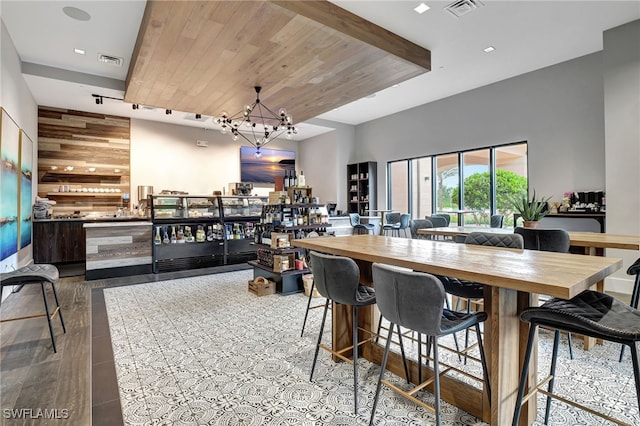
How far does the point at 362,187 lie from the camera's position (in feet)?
31.6

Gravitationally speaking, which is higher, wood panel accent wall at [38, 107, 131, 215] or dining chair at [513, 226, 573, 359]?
wood panel accent wall at [38, 107, 131, 215]

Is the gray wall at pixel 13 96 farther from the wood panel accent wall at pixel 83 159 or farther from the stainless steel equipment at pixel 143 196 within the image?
the stainless steel equipment at pixel 143 196

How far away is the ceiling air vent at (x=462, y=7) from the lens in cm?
383

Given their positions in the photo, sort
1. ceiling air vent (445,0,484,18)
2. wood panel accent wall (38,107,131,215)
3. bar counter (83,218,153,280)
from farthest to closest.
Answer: wood panel accent wall (38,107,131,215) < bar counter (83,218,153,280) < ceiling air vent (445,0,484,18)

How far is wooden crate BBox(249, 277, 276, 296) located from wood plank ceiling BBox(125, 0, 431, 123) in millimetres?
2976

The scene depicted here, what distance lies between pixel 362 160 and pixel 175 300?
22.6ft

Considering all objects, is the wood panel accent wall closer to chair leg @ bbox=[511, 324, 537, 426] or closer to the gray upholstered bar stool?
the gray upholstered bar stool

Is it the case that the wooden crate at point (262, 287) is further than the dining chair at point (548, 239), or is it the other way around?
the wooden crate at point (262, 287)

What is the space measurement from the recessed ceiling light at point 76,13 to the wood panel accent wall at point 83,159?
13.6 feet

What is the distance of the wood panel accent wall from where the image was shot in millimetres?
7145

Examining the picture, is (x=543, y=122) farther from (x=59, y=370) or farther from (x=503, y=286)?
(x=59, y=370)

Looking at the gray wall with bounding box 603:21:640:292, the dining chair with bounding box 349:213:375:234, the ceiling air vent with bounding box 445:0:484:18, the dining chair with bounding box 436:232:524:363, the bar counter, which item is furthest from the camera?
the dining chair with bounding box 349:213:375:234

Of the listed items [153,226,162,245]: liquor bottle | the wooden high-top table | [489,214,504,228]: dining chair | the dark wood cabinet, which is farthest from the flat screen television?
the wooden high-top table

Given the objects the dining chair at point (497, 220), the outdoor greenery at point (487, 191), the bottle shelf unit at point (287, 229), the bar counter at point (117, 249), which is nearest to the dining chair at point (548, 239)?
the bottle shelf unit at point (287, 229)
